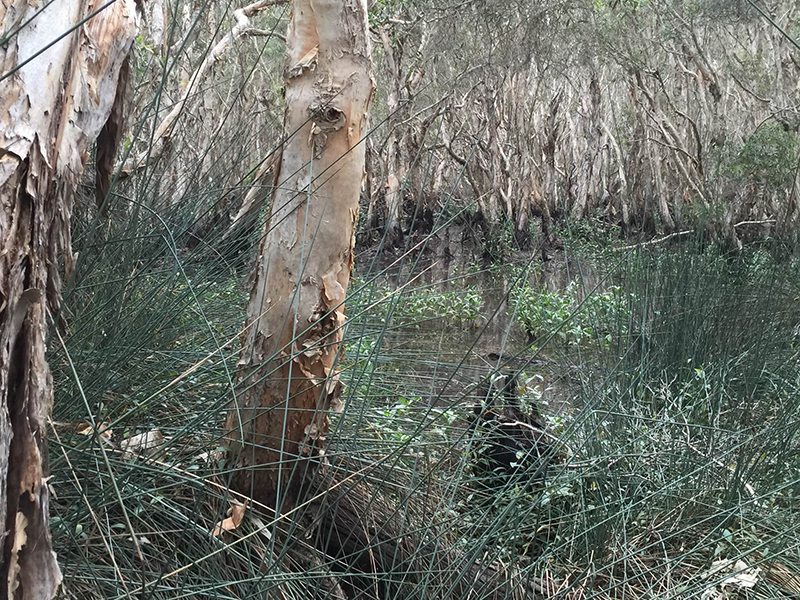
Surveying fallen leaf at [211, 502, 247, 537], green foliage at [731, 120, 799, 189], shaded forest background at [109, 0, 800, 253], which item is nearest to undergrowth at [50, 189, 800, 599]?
fallen leaf at [211, 502, 247, 537]

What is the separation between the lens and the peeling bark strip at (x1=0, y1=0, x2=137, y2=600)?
0.97 meters

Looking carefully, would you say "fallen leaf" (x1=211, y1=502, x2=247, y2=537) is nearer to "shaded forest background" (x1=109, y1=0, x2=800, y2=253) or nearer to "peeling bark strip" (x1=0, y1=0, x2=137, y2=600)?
"peeling bark strip" (x1=0, y1=0, x2=137, y2=600)

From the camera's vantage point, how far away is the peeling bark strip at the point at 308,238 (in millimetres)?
1930

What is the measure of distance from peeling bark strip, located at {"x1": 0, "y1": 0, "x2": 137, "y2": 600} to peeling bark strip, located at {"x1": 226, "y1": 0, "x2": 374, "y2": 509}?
812 mm

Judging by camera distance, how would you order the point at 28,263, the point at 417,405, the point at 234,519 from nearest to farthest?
1. the point at 28,263
2. the point at 234,519
3. the point at 417,405

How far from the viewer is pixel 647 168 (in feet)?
54.6

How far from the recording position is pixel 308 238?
1.95m

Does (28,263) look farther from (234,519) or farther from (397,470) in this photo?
(397,470)

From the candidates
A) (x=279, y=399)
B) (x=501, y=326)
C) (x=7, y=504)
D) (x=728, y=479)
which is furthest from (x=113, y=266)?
(x=501, y=326)

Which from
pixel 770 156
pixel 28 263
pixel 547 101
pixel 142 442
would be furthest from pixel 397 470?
pixel 547 101

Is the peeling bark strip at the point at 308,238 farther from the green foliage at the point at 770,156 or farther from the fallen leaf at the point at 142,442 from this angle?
the green foliage at the point at 770,156

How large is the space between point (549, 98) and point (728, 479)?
16.2m

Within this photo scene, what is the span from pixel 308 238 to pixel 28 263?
97cm

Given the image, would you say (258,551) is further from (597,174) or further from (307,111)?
(597,174)
